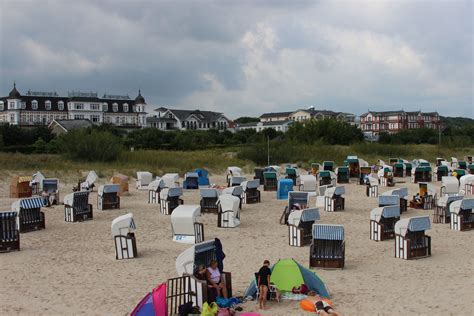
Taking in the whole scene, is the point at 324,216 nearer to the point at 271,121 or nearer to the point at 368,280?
the point at 368,280

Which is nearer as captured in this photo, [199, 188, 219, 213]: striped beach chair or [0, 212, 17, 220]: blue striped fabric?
[0, 212, 17, 220]: blue striped fabric

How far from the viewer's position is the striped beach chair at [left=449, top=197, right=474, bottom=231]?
14344 mm

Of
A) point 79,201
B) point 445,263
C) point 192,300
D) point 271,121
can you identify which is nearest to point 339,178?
point 79,201

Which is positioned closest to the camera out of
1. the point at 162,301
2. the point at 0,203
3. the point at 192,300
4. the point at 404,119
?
the point at 162,301

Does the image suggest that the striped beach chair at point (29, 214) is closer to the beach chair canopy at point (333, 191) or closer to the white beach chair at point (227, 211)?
the white beach chair at point (227, 211)

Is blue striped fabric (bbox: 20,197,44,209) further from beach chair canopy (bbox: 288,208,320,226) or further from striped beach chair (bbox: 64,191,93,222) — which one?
beach chair canopy (bbox: 288,208,320,226)

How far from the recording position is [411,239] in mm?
11289

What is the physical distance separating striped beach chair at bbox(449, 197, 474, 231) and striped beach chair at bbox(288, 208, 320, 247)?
431cm

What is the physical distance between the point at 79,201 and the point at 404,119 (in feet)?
352

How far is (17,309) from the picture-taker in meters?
8.05

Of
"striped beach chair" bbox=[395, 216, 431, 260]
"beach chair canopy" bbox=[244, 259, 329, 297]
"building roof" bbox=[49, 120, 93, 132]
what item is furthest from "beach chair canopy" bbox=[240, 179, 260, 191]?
"building roof" bbox=[49, 120, 93, 132]

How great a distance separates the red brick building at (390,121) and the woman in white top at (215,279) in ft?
359

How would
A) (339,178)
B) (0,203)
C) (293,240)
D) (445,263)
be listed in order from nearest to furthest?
(445,263), (293,240), (0,203), (339,178)

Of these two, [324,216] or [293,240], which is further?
[324,216]
